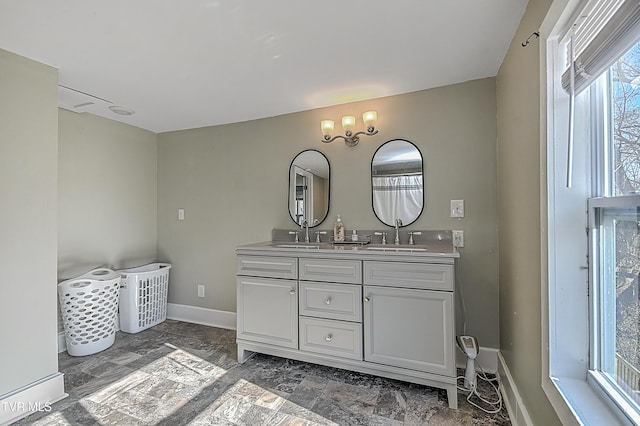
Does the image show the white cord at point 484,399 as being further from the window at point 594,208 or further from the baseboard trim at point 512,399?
the window at point 594,208

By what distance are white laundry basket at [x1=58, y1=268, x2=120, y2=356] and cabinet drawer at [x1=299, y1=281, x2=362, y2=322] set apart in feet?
5.62

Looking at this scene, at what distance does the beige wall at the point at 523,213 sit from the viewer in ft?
4.08

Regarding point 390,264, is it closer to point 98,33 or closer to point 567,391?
point 567,391

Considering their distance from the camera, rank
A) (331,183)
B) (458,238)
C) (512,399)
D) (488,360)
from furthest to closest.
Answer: (331,183)
(458,238)
(488,360)
(512,399)

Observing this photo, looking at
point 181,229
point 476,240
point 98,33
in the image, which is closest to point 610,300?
point 476,240

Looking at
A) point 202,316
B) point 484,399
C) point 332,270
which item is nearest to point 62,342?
point 202,316

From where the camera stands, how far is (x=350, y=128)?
2451 mm

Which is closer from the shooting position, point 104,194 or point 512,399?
point 512,399

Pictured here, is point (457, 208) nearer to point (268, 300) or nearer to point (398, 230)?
point (398, 230)

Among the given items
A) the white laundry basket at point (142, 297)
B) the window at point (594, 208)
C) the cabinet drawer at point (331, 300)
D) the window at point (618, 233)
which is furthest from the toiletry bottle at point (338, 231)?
the white laundry basket at point (142, 297)

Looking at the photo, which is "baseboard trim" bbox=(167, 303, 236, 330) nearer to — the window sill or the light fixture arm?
the light fixture arm

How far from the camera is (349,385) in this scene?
6.36 feet

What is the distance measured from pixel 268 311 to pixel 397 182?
1411 millimetres

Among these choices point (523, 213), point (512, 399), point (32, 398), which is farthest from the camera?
point (32, 398)
